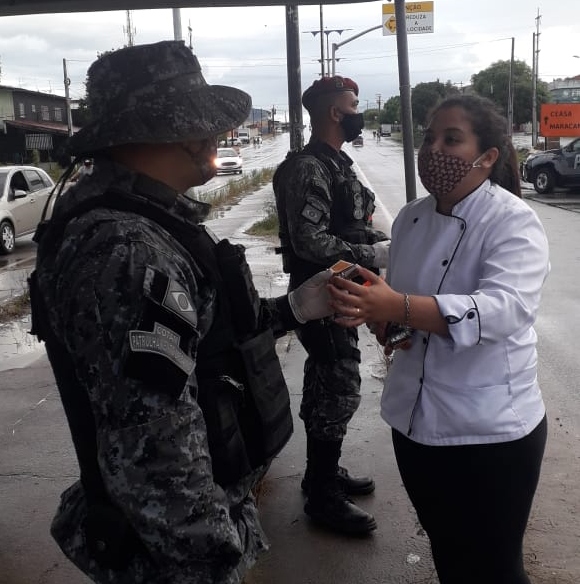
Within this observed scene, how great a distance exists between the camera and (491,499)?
1.94 metres

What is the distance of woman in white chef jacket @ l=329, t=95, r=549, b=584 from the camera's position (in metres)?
1.81

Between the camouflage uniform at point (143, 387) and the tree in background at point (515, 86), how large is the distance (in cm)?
5878

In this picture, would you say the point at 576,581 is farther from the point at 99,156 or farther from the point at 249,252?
the point at 249,252

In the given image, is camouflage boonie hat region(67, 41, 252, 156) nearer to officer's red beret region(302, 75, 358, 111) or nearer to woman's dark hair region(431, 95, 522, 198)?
woman's dark hair region(431, 95, 522, 198)

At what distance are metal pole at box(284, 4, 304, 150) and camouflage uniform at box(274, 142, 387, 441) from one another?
297 cm

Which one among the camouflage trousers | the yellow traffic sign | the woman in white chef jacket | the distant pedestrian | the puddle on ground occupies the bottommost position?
the puddle on ground

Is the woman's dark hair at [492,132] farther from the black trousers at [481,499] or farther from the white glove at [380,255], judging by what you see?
the white glove at [380,255]

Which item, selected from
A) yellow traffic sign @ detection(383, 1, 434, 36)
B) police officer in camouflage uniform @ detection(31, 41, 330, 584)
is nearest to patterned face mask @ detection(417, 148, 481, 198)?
police officer in camouflage uniform @ detection(31, 41, 330, 584)

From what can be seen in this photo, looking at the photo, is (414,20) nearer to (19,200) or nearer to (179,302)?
(19,200)

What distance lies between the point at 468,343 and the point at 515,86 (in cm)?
6106

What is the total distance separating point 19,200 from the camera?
43.5 ft

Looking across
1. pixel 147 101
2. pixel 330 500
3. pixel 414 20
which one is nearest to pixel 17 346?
pixel 330 500

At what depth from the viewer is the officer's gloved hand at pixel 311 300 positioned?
2.12m

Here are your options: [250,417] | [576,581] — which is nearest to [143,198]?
[250,417]
